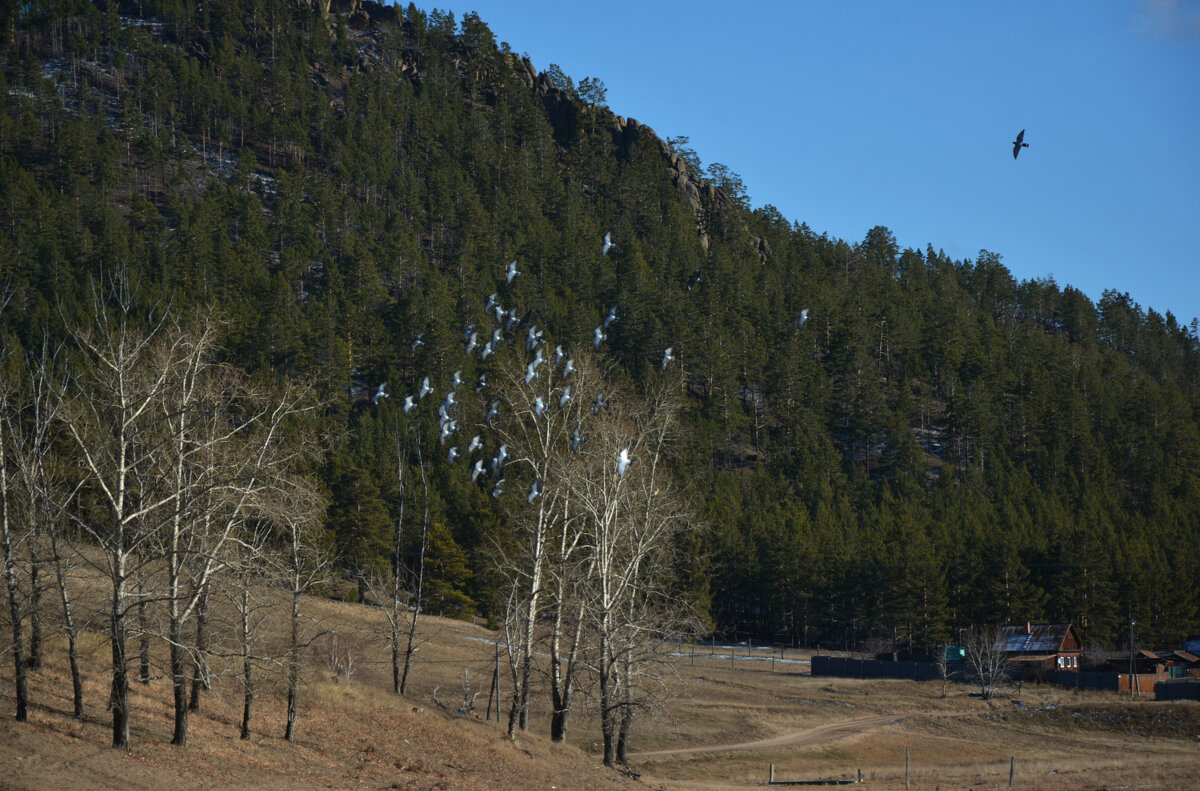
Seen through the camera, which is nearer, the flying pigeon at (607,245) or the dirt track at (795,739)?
the dirt track at (795,739)

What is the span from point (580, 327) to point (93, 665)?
79.2 metres

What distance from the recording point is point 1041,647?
67.1m

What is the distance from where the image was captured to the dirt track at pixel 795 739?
1544 inches

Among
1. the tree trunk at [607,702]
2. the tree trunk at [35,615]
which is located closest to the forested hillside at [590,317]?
the tree trunk at [607,702]

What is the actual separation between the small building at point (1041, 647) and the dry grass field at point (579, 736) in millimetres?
3472

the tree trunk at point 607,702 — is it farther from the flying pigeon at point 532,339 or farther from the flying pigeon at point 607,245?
the flying pigeon at point 532,339

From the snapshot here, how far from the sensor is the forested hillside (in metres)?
73.7

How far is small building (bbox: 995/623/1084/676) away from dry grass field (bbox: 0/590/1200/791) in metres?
3.47

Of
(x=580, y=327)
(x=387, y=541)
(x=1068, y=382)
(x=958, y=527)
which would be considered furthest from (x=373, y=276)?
(x=1068, y=382)

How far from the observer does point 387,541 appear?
61906mm

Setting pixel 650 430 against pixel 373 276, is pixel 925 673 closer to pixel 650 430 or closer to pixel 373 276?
pixel 650 430

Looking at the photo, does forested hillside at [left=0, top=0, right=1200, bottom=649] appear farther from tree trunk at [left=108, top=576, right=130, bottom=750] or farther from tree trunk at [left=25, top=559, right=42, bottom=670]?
tree trunk at [left=108, top=576, right=130, bottom=750]

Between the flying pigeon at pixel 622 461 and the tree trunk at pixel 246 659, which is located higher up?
the flying pigeon at pixel 622 461

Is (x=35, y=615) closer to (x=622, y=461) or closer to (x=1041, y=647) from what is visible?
(x=622, y=461)
